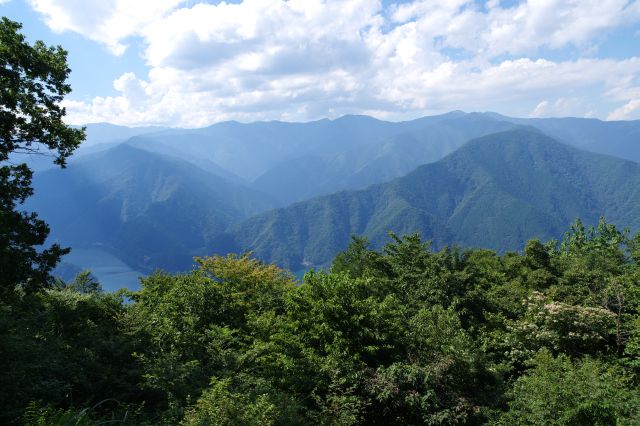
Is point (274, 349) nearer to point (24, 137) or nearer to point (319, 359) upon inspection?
point (319, 359)

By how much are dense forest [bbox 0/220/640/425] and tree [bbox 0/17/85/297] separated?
3.91 ft

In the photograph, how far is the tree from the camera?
46.1 ft

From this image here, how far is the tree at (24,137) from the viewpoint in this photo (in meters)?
14.1

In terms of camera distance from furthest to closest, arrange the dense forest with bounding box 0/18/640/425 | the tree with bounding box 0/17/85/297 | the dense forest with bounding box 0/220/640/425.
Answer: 1. the tree with bounding box 0/17/85/297
2. the dense forest with bounding box 0/18/640/425
3. the dense forest with bounding box 0/220/640/425

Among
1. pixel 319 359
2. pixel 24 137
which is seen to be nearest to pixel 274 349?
pixel 319 359

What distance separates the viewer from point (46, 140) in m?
15.5

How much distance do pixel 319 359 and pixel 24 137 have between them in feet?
42.9

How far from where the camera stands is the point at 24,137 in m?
14.9

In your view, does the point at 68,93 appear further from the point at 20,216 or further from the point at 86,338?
the point at 86,338

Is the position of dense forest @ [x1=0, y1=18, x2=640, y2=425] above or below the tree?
below

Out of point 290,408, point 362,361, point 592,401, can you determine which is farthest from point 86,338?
point 592,401

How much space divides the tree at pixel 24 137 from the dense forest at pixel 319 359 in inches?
46.9

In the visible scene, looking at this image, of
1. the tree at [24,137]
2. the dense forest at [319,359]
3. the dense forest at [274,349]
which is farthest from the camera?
the tree at [24,137]

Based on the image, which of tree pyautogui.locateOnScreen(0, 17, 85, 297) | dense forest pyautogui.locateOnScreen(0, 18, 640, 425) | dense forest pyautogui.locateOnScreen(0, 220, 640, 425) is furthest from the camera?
tree pyautogui.locateOnScreen(0, 17, 85, 297)
